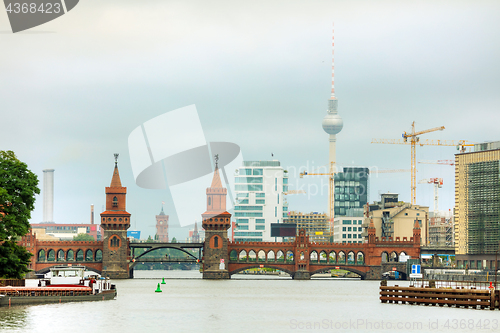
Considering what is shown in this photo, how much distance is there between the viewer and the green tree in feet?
305

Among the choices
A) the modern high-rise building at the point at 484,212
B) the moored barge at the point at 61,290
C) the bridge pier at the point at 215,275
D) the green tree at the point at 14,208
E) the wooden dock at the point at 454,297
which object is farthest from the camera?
the bridge pier at the point at 215,275

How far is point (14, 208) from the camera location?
95375 millimetres

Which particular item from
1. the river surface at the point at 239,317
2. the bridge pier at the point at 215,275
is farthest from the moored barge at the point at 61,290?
the bridge pier at the point at 215,275

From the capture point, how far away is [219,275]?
654 ft

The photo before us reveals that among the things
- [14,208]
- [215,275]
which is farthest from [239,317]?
[215,275]

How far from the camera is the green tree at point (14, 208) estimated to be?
92812 mm

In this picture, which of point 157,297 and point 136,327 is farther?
point 157,297

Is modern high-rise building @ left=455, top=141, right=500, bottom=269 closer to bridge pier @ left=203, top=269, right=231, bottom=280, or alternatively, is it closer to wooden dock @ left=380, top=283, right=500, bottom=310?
bridge pier @ left=203, top=269, right=231, bottom=280

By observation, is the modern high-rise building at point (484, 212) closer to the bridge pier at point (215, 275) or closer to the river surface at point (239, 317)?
the bridge pier at point (215, 275)

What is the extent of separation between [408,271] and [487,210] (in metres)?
22.5

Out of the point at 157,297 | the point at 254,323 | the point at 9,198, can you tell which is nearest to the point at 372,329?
the point at 254,323

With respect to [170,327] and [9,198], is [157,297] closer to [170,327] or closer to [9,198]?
[9,198]

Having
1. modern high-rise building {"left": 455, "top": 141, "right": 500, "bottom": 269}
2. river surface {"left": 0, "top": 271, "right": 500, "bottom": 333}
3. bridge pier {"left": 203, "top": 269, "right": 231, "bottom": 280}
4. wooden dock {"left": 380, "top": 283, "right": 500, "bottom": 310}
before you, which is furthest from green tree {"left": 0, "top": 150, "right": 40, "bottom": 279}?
modern high-rise building {"left": 455, "top": 141, "right": 500, "bottom": 269}

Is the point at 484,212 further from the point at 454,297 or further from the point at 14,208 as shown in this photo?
the point at 14,208
